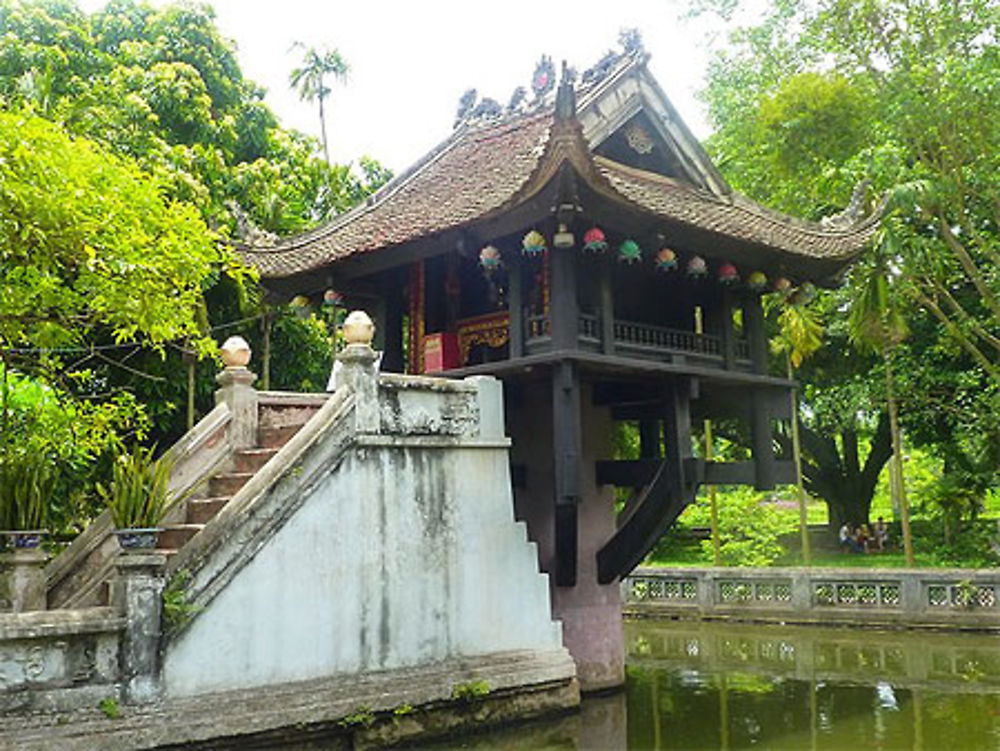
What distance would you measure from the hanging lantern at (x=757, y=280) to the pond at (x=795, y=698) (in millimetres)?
4351

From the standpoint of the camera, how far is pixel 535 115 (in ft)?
38.2

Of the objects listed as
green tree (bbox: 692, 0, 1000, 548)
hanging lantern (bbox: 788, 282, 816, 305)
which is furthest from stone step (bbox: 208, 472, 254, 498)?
green tree (bbox: 692, 0, 1000, 548)

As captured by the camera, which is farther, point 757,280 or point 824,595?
point 824,595

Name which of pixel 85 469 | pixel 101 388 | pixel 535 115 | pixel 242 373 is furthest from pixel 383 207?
pixel 85 469

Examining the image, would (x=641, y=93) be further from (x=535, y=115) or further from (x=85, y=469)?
(x=85, y=469)

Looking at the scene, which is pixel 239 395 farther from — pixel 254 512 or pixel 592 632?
pixel 592 632

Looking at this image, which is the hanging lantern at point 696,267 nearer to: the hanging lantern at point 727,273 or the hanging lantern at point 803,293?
the hanging lantern at point 727,273

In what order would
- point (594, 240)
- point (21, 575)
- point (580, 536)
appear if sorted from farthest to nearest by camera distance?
point (580, 536)
point (594, 240)
point (21, 575)

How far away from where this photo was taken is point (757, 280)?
422 inches

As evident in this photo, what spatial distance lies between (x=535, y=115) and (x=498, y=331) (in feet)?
A: 10.1

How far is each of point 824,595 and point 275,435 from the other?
1002cm

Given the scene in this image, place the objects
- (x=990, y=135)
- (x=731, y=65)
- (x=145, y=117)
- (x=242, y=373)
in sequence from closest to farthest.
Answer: (x=242, y=373) < (x=990, y=135) < (x=145, y=117) < (x=731, y=65)

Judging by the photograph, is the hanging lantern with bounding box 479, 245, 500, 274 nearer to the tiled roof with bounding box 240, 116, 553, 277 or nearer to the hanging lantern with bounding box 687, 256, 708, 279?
the tiled roof with bounding box 240, 116, 553, 277

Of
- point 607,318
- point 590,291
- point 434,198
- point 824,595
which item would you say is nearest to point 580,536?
point 607,318
